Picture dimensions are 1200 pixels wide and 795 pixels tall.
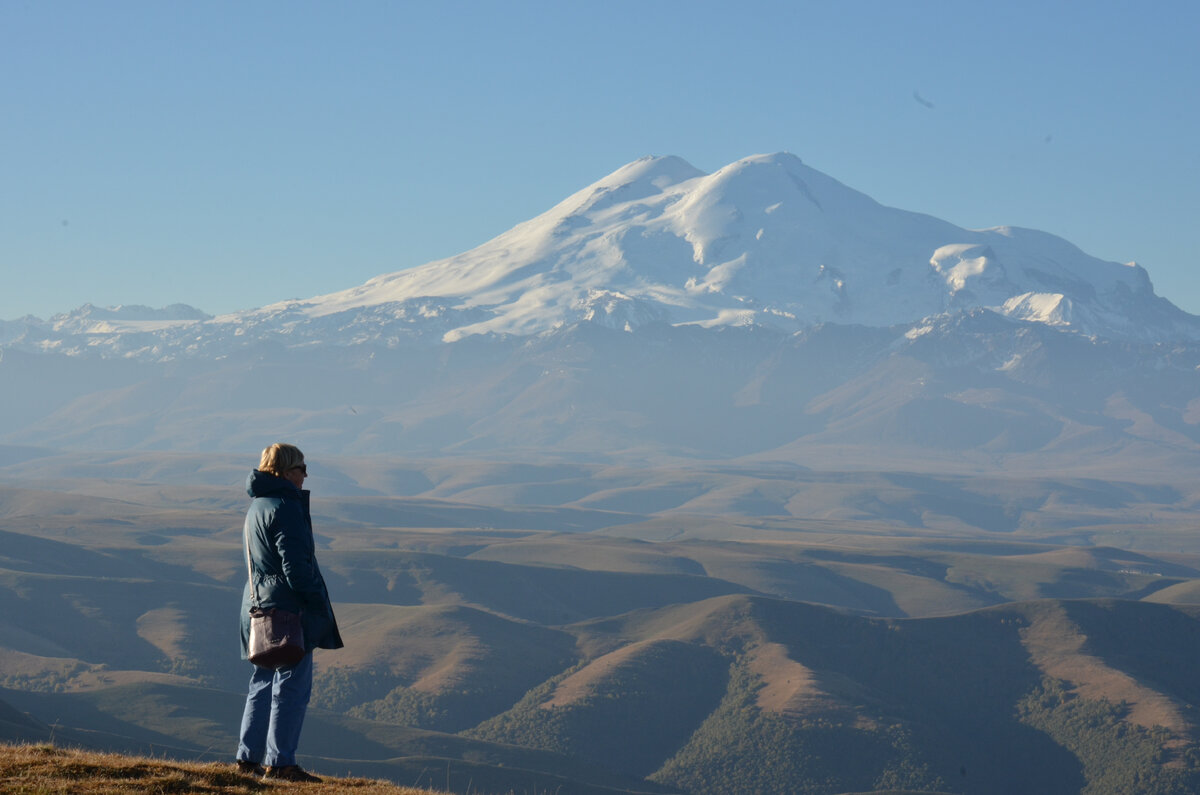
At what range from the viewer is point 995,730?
12544 cm

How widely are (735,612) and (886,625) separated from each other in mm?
16639

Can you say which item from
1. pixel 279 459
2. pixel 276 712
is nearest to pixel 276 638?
pixel 276 712

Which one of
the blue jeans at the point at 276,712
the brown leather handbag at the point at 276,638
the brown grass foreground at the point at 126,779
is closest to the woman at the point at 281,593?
the blue jeans at the point at 276,712

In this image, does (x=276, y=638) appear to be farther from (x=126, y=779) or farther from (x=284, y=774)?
(x=126, y=779)

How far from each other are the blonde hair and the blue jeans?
2.08m

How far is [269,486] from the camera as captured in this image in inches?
576

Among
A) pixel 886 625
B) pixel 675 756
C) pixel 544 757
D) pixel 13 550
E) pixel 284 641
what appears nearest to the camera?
pixel 284 641

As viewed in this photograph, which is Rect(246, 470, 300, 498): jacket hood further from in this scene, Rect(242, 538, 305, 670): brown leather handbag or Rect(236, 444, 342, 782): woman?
Rect(242, 538, 305, 670): brown leather handbag

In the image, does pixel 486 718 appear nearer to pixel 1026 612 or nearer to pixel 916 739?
pixel 916 739

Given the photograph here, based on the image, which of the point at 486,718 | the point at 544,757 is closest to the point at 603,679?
the point at 486,718

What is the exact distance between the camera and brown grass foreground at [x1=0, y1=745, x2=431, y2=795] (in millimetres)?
14117

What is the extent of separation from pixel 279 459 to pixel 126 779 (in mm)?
3880

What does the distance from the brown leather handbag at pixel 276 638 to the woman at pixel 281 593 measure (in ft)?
0.34

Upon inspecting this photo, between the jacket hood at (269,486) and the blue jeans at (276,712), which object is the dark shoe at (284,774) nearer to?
the blue jeans at (276,712)
